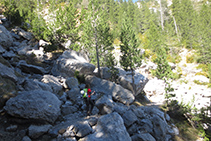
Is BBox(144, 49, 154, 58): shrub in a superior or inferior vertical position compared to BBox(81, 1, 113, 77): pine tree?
inferior

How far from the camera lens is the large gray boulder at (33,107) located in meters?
6.17

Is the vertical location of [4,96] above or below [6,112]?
above

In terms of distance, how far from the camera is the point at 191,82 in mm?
31219

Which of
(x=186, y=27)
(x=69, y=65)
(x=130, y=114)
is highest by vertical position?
(x=186, y=27)

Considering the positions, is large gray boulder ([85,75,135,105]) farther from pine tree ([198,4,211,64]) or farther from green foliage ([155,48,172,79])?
pine tree ([198,4,211,64])

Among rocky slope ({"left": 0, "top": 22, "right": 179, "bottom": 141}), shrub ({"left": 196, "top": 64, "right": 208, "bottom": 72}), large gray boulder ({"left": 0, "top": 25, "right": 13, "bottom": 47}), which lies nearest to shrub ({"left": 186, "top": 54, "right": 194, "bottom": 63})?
shrub ({"left": 196, "top": 64, "right": 208, "bottom": 72})

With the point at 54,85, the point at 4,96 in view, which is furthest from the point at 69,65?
the point at 4,96

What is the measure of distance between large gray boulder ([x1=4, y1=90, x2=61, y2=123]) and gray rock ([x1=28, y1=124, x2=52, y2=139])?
46 centimetres

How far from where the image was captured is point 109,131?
20.7 feet

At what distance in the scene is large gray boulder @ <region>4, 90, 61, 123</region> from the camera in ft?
20.2

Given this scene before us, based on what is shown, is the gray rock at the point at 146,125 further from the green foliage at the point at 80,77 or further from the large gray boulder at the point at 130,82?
the large gray boulder at the point at 130,82

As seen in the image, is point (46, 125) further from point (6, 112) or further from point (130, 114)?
point (130, 114)

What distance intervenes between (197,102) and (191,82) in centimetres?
1209

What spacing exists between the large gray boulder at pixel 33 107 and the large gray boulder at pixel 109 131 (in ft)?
8.34
